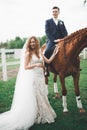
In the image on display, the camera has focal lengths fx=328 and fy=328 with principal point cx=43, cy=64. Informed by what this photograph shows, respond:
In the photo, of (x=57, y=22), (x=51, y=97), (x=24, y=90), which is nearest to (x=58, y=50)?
(x=57, y=22)

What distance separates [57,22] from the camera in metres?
9.36

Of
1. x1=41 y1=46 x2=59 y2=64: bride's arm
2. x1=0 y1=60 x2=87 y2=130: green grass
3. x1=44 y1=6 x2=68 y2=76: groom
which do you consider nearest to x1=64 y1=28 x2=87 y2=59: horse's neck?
x1=41 y1=46 x2=59 y2=64: bride's arm

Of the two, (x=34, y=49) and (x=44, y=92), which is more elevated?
(x=34, y=49)

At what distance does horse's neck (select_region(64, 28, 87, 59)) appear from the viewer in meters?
8.10

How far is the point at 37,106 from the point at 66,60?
1577 mm

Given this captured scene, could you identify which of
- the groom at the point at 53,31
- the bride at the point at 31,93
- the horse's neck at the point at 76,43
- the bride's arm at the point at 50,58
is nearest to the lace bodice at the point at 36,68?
the bride at the point at 31,93

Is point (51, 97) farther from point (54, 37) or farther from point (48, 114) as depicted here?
point (48, 114)

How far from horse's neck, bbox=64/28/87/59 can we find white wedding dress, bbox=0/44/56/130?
43.5 inches

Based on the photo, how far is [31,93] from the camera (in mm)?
7449

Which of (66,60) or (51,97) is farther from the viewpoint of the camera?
(51,97)

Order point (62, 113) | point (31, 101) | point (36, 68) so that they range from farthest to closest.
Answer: point (62, 113)
point (36, 68)
point (31, 101)

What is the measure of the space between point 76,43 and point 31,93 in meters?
1.80

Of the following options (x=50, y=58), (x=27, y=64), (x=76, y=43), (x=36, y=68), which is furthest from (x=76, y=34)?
(x=27, y=64)

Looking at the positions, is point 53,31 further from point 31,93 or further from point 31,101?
point 31,101
